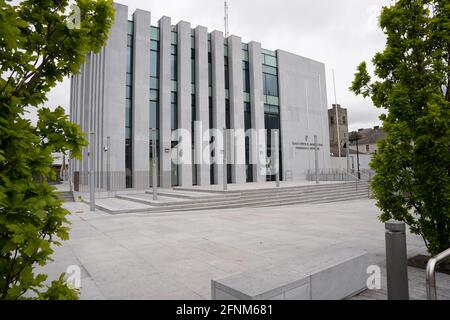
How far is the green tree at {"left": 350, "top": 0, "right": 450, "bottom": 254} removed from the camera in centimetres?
530

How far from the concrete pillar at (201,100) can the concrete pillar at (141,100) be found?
199 inches

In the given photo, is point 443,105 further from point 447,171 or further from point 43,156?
point 43,156

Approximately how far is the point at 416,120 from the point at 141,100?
23.3m

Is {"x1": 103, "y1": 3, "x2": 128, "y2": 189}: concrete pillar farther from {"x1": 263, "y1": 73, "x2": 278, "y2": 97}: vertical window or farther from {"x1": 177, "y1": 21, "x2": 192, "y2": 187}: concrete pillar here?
{"x1": 263, "y1": 73, "x2": 278, "y2": 97}: vertical window

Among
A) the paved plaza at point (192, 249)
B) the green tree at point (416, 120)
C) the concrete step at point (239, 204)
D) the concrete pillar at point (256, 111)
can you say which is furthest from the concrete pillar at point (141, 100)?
the green tree at point (416, 120)

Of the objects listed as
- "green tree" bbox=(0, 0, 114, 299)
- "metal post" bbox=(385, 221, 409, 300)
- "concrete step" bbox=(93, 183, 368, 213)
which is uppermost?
"green tree" bbox=(0, 0, 114, 299)

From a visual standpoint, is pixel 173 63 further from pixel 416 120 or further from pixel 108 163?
pixel 416 120

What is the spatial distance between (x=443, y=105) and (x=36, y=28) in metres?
6.45

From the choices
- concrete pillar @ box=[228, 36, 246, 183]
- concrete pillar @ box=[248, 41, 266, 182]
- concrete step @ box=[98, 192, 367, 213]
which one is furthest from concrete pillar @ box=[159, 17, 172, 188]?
concrete step @ box=[98, 192, 367, 213]

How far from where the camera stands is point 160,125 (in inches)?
1046

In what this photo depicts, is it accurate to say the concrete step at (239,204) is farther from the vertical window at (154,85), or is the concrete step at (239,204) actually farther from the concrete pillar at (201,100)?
the vertical window at (154,85)

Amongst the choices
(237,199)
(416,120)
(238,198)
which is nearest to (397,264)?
(416,120)

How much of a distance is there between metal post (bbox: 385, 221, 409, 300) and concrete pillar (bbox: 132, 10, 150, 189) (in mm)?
23215

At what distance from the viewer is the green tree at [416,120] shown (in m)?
5.30
